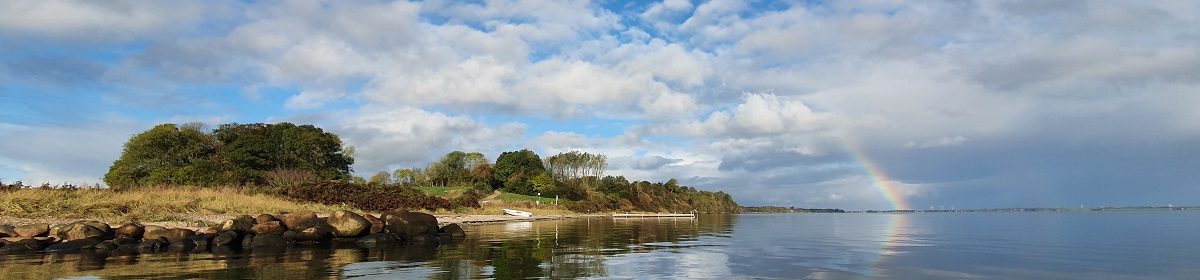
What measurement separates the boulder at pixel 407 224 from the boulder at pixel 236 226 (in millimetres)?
6964

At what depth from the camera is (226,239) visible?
1194 inches

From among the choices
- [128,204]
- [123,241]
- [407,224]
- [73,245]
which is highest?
[128,204]

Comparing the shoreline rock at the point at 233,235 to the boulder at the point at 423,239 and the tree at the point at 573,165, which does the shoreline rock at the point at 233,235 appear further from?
the tree at the point at 573,165

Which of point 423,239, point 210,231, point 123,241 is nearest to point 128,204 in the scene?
point 210,231

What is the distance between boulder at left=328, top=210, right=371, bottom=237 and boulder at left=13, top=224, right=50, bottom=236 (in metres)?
11.7

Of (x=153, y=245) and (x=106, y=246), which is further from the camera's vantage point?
(x=153, y=245)

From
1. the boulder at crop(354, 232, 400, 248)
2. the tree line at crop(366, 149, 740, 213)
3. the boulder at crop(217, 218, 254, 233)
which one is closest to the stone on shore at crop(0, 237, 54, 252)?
the boulder at crop(217, 218, 254, 233)

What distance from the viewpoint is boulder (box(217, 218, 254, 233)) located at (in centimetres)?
3153

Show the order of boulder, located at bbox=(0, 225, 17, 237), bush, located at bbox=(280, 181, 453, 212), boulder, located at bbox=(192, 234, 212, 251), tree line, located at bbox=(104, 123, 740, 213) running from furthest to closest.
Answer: tree line, located at bbox=(104, 123, 740, 213), bush, located at bbox=(280, 181, 453, 212), boulder, located at bbox=(192, 234, 212, 251), boulder, located at bbox=(0, 225, 17, 237)

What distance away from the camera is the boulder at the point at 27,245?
2618cm

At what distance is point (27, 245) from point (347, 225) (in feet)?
41.9

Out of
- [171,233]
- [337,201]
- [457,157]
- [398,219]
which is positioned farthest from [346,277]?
[457,157]

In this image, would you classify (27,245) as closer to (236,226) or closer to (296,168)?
(236,226)

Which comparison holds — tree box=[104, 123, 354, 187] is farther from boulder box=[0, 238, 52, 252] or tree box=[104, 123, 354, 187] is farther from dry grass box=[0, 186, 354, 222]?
boulder box=[0, 238, 52, 252]
